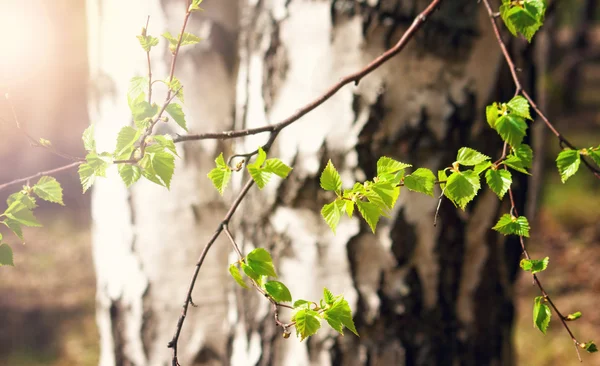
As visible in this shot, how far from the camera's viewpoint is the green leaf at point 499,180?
1.94 feet

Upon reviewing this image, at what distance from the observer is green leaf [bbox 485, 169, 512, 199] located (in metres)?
0.59

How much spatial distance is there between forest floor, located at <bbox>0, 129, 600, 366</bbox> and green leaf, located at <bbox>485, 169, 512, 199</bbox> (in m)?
2.83

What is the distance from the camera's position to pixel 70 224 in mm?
5367

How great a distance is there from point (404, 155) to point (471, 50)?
0.27 metres

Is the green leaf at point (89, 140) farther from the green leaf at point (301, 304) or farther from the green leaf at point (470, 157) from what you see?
the green leaf at point (470, 157)

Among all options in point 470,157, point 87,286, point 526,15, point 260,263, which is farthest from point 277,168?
point 87,286

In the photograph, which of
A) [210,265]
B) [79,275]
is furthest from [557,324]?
[79,275]

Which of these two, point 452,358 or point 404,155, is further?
point 452,358

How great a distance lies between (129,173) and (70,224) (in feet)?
17.2

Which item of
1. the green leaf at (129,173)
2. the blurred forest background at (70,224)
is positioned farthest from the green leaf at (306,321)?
the blurred forest background at (70,224)

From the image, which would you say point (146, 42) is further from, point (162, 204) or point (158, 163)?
point (162, 204)

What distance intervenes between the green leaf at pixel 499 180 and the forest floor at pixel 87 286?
9.27 feet

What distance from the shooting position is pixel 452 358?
48.9 inches

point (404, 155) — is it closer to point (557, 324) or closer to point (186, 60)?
point (186, 60)
